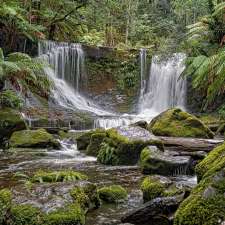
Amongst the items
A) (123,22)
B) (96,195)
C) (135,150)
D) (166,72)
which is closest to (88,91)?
(166,72)

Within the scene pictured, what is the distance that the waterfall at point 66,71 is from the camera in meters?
22.5

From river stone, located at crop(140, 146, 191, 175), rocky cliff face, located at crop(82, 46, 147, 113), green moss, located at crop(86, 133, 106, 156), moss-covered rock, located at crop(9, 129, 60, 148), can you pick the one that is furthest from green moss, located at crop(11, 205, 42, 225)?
rocky cliff face, located at crop(82, 46, 147, 113)

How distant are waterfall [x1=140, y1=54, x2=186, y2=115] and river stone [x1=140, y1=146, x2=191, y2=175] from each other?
13.0 m

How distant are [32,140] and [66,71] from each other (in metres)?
10.7

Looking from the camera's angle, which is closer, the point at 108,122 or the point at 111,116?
the point at 108,122

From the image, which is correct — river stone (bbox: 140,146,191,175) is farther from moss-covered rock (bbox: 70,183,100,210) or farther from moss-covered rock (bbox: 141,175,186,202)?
moss-covered rock (bbox: 70,183,100,210)

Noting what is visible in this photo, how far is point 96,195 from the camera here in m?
7.00

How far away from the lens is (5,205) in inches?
239

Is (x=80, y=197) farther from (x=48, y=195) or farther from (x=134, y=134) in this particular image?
(x=134, y=134)

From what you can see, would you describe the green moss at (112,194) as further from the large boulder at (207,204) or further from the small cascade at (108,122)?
the small cascade at (108,122)

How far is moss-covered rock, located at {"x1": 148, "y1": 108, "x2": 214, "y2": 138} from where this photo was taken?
46.0ft

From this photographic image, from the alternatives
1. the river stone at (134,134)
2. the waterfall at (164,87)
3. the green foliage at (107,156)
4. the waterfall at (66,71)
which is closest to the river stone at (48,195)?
the green foliage at (107,156)

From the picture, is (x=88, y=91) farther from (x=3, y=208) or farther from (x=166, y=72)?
(x=3, y=208)

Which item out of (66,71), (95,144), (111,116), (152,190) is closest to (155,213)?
(152,190)
